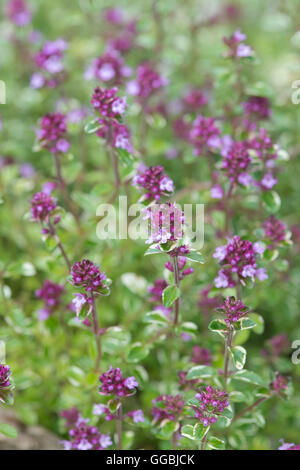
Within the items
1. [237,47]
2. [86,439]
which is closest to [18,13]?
[237,47]

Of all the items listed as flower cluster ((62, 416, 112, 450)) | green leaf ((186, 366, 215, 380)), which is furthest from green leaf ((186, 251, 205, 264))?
flower cluster ((62, 416, 112, 450))

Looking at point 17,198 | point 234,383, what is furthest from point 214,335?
point 17,198

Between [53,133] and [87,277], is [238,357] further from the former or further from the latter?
[53,133]

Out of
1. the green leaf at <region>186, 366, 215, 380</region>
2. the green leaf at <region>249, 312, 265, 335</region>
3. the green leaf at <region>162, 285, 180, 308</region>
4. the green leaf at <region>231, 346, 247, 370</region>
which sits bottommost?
the green leaf at <region>186, 366, 215, 380</region>

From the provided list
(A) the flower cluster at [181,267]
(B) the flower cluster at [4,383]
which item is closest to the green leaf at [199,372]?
(A) the flower cluster at [181,267]

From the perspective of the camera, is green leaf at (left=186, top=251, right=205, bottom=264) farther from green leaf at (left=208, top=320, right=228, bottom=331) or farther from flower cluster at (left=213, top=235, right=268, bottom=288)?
green leaf at (left=208, top=320, right=228, bottom=331)

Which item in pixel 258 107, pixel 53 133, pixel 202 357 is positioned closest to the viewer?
pixel 202 357
